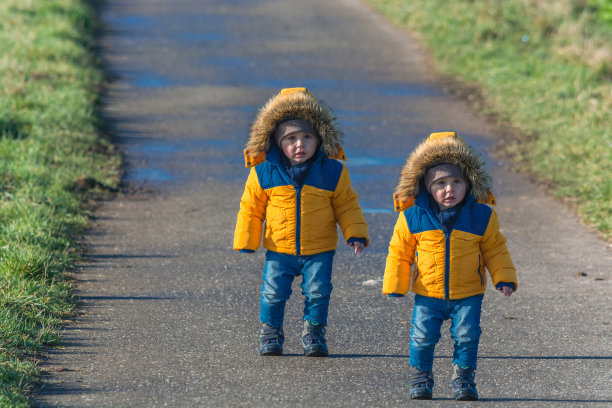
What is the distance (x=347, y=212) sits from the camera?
5.26 m

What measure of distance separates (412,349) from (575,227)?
12.2 ft

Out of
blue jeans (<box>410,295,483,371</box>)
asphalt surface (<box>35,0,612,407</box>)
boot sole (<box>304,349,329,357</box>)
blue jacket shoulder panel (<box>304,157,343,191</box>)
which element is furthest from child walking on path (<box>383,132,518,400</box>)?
boot sole (<box>304,349,329,357</box>)

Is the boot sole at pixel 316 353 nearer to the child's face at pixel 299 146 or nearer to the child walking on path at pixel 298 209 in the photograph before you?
the child walking on path at pixel 298 209

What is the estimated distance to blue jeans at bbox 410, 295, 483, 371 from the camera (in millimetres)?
4641

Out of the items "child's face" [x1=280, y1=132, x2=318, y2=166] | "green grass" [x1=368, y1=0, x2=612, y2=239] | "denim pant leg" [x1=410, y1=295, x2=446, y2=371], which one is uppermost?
"green grass" [x1=368, y1=0, x2=612, y2=239]

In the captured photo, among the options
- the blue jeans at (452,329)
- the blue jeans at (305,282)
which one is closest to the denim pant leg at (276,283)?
the blue jeans at (305,282)

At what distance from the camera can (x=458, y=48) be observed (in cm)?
1423

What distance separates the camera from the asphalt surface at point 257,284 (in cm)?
492

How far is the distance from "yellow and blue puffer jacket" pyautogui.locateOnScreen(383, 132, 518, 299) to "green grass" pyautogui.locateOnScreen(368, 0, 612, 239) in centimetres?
331

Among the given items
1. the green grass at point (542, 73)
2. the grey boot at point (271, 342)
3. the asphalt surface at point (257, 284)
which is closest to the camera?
the asphalt surface at point (257, 284)

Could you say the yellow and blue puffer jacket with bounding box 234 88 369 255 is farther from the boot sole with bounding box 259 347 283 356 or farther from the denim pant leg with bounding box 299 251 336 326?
the boot sole with bounding box 259 347 283 356

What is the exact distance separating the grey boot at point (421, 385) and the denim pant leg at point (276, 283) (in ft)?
3.04

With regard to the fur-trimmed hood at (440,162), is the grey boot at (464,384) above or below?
below

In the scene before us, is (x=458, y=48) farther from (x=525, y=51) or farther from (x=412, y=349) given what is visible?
(x=412, y=349)
